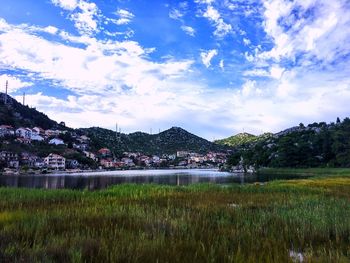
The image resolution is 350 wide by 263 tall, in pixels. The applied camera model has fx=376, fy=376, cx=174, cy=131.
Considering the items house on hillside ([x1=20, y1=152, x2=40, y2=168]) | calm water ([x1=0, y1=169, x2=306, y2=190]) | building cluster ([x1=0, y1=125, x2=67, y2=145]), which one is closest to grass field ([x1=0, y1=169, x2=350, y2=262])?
calm water ([x1=0, y1=169, x2=306, y2=190])

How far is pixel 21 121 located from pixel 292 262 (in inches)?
8264

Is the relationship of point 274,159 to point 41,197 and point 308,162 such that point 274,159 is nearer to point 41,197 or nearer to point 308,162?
point 308,162

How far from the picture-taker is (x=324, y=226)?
31.9 ft

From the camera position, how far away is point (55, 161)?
154 metres

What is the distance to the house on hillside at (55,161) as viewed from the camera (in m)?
151

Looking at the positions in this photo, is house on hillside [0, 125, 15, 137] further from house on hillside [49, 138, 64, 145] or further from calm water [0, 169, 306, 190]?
calm water [0, 169, 306, 190]

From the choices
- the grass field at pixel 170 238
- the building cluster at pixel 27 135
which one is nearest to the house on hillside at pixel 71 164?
the building cluster at pixel 27 135

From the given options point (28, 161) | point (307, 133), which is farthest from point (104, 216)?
point (307, 133)

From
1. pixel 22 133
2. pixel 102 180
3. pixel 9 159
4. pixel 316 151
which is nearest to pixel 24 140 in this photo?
pixel 22 133

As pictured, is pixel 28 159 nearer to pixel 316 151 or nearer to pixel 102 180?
pixel 102 180

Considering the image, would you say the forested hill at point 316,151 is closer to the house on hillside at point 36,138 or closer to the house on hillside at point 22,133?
the house on hillside at point 36,138

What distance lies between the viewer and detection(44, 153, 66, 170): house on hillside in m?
151

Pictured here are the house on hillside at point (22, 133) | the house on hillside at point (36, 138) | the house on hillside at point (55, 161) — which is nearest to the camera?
the house on hillside at point (55, 161)

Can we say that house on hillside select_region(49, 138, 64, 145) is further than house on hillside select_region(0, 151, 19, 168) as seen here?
Yes
